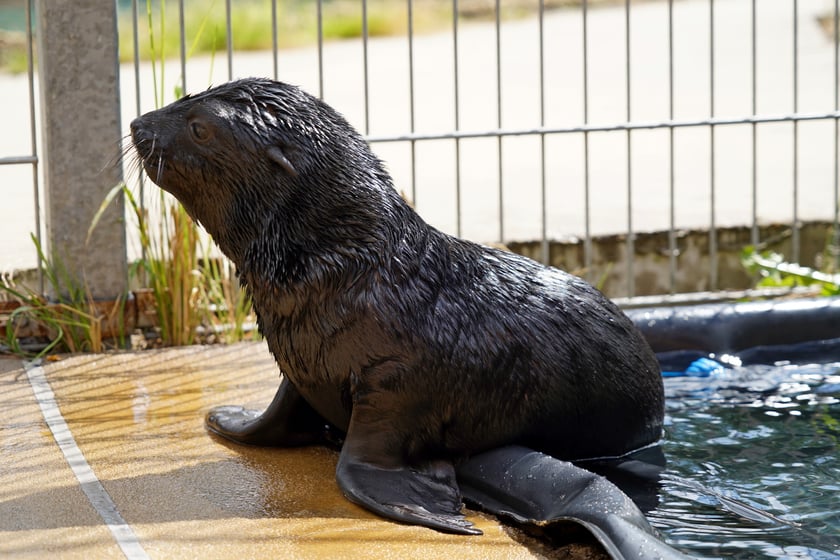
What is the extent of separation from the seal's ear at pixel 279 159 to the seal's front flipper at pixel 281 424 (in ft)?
2.98

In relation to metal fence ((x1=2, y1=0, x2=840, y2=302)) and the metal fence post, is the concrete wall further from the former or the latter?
the metal fence post

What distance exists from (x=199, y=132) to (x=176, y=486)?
4.30 feet

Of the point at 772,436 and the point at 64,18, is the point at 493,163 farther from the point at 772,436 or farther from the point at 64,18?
the point at 772,436

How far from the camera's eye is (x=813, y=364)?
6.63 metres

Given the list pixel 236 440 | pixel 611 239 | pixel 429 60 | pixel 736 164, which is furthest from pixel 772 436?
pixel 429 60

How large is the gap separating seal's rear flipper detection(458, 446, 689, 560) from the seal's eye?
1.56m

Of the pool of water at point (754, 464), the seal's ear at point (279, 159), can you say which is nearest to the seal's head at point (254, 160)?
the seal's ear at point (279, 159)

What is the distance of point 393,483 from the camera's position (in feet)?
15.1

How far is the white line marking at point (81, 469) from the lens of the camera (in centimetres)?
415

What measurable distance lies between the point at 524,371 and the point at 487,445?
315 mm

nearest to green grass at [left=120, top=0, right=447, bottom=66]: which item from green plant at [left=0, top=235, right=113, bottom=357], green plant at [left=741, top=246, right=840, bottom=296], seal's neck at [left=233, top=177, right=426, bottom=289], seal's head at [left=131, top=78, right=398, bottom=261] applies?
green plant at [left=741, top=246, right=840, bottom=296]

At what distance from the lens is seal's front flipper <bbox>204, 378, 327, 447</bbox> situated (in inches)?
202

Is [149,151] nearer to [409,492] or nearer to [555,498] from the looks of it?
[409,492]

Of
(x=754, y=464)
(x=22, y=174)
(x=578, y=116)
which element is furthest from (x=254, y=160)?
(x=578, y=116)
